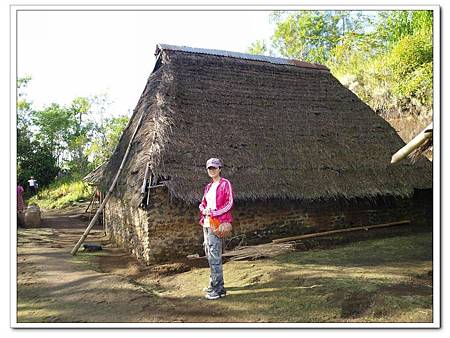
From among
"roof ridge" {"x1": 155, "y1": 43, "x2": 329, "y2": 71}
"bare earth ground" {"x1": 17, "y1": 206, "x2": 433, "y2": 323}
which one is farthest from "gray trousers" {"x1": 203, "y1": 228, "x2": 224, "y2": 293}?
"roof ridge" {"x1": 155, "y1": 43, "x2": 329, "y2": 71}

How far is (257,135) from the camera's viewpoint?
325 inches

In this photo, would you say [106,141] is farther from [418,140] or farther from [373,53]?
[418,140]

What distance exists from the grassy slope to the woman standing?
214 millimetres

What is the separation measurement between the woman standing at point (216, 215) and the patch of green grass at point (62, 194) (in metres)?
9.72

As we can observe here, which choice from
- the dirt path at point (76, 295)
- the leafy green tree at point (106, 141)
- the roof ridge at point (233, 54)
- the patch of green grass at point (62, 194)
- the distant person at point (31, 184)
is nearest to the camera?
the dirt path at point (76, 295)

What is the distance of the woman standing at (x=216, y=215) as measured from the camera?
449 centimetres

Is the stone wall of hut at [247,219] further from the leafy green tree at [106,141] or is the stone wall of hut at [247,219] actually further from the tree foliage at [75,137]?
the leafy green tree at [106,141]

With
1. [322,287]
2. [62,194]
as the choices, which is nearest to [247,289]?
[322,287]

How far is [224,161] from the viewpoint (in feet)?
24.7

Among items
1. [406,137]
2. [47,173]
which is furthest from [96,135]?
[406,137]

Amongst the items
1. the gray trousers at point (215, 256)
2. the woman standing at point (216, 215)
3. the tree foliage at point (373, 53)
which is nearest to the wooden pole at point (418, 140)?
the woman standing at point (216, 215)

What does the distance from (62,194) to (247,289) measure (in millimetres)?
12362

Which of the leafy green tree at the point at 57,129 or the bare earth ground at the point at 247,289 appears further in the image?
the leafy green tree at the point at 57,129
